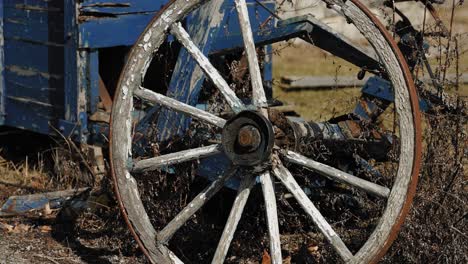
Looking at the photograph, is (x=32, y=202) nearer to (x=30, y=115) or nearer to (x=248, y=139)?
(x=30, y=115)

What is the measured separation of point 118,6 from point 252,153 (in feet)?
7.35

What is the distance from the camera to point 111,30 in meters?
6.01

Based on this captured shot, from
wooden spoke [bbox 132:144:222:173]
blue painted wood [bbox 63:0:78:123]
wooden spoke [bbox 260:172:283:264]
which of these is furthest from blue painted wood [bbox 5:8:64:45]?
wooden spoke [bbox 260:172:283:264]

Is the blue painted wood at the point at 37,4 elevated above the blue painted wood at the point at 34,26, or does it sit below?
above

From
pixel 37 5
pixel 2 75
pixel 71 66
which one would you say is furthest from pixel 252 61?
pixel 2 75

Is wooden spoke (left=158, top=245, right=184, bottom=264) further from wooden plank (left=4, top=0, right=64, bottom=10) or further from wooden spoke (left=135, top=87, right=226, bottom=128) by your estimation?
wooden plank (left=4, top=0, right=64, bottom=10)

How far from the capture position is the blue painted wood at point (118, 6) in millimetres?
5938

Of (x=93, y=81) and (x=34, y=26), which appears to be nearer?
(x=93, y=81)

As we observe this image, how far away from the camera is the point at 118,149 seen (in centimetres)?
448

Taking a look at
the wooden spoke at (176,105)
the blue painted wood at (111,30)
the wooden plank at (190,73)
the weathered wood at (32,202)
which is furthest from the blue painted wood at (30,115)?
the wooden spoke at (176,105)

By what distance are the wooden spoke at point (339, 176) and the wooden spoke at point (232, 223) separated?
222 millimetres

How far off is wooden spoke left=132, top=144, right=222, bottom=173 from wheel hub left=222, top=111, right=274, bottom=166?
12 cm

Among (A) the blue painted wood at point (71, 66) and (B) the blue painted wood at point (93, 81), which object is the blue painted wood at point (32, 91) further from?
(B) the blue painted wood at point (93, 81)

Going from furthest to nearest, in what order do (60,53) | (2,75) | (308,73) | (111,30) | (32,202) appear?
1. (308,73)
2. (2,75)
3. (60,53)
4. (111,30)
5. (32,202)
